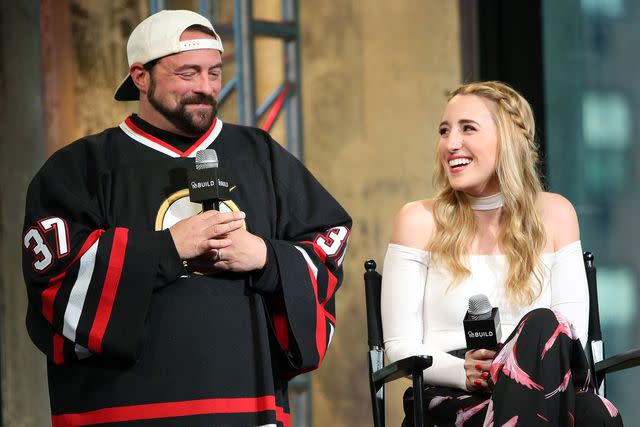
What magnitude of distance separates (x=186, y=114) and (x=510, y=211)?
914 millimetres

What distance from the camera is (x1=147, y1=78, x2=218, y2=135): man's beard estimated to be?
2.81 metres

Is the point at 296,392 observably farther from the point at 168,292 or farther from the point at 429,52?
the point at 168,292

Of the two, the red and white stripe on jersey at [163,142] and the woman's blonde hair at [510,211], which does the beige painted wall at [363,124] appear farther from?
the red and white stripe on jersey at [163,142]

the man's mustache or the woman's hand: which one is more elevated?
the man's mustache

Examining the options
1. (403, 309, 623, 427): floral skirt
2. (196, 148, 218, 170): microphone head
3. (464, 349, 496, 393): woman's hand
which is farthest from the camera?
(464, 349, 496, 393): woman's hand

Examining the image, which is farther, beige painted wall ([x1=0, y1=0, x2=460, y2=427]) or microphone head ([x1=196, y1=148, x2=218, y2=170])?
beige painted wall ([x1=0, y1=0, x2=460, y2=427])

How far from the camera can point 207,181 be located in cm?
258

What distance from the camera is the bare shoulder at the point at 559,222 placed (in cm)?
308

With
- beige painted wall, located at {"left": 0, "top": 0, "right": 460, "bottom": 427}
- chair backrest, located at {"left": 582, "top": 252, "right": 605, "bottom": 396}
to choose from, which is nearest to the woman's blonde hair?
chair backrest, located at {"left": 582, "top": 252, "right": 605, "bottom": 396}

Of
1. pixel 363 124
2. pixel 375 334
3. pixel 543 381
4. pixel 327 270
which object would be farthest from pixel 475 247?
pixel 363 124

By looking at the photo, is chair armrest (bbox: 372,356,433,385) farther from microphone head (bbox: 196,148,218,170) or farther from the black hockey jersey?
microphone head (bbox: 196,148,218,170)

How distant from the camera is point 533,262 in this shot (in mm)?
3012

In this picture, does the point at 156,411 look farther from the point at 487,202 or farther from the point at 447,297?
the point at 487,202

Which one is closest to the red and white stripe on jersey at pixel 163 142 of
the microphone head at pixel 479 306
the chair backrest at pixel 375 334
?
the chair backrest at pixel 375 334
